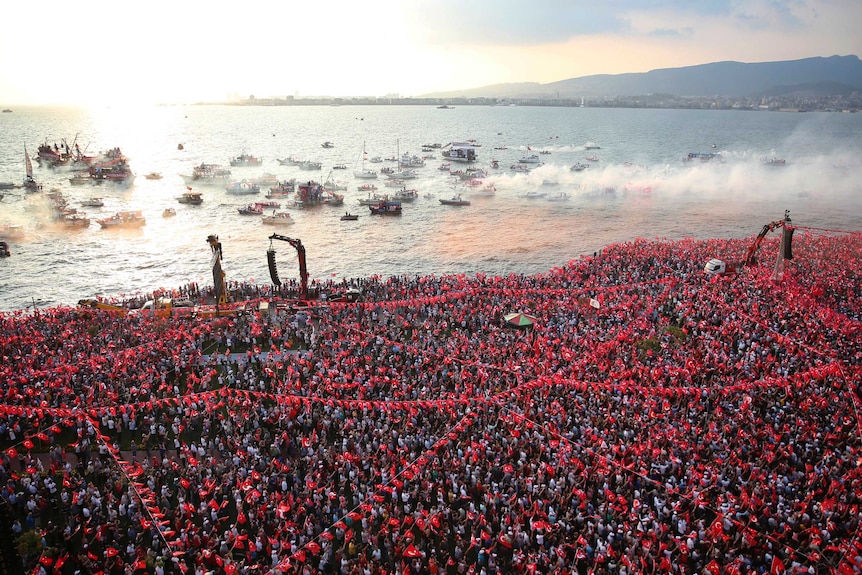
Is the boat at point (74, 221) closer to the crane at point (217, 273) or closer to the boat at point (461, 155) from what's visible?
the crane at point (217, 273)

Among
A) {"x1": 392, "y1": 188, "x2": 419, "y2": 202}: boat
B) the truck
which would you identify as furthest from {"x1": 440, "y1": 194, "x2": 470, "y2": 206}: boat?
the truck

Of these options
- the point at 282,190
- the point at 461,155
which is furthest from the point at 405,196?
the point at 461,155

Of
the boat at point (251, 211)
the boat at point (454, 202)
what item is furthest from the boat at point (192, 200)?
the boat at point (454, 202)

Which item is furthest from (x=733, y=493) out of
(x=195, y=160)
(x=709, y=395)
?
(x=195, y=160)

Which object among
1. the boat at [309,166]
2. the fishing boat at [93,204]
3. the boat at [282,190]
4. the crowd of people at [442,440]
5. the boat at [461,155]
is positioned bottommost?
the crowd of people at [442,440]

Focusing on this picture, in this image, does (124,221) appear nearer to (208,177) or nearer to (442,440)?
(208,177)

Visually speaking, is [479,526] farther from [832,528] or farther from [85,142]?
[85,142]
